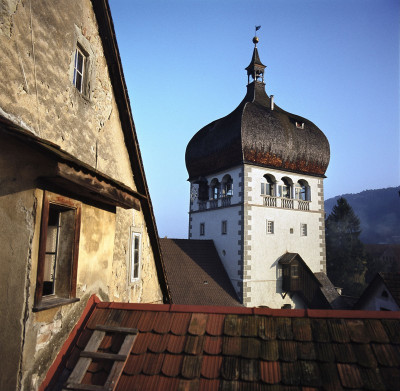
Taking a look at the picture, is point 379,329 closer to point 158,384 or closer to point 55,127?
point 158,384

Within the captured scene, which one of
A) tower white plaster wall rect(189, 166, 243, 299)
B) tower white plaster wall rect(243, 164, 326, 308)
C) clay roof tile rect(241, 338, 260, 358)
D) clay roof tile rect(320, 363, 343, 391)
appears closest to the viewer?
clay roof tile rect(320, 363, 343, 391)

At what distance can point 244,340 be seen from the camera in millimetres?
3148

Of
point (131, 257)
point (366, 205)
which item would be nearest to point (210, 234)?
point (131, 257)

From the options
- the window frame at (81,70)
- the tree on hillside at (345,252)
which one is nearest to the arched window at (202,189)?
the window frame at (81,70)

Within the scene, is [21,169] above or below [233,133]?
below


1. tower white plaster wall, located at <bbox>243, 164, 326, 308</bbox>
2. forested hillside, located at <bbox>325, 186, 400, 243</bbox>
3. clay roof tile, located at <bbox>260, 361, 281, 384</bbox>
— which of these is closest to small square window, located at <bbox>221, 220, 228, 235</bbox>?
tower white plaster wall, located at <bbox>243, 164, 326, 308</bbox>

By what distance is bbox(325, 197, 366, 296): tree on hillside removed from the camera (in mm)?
37800

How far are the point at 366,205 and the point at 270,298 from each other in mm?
148841

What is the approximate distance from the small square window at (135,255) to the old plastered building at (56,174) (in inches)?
5.1

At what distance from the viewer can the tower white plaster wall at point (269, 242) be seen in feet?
65.3

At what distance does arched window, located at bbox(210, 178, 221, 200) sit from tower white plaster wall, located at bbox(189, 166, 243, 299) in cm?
24

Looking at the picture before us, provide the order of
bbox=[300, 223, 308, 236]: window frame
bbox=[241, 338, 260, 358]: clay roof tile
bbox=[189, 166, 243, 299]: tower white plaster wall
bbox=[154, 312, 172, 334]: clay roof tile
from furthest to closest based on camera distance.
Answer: bbox=[300, 223, 308, 236]: window frame, bbox=[189, 166, 243, 299]: tower white plaster wall, bbox=[154, 312, 172, 334]: clay roof tile, bbox=[241, 338, 260, 358]: clay roof tile

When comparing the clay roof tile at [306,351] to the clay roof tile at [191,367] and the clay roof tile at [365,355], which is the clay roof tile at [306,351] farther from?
the clay roof tile at [191,367]

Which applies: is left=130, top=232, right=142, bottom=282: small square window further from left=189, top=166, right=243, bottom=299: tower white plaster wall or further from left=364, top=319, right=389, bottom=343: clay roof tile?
left=189, top=166, right=243, bottom=299: tower white plaster wall
